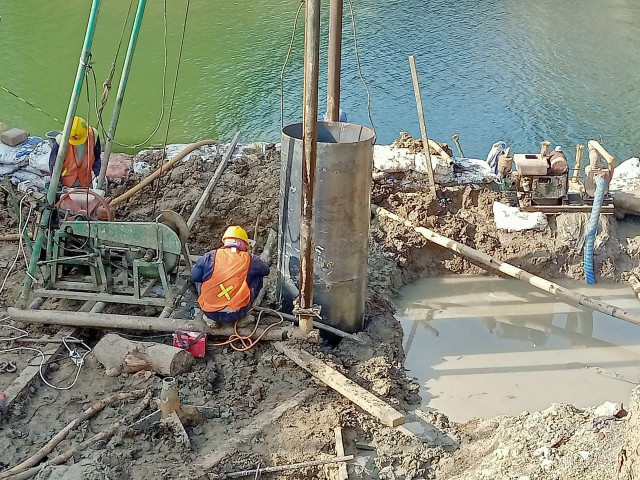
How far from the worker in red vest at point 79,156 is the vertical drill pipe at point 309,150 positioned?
276cm

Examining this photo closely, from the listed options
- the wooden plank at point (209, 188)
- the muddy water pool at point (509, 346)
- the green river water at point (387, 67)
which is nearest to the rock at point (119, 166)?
the wooden plank at point (209, 188)

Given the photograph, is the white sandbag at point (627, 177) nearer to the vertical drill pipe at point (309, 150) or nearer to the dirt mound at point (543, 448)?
the dirt mound at point (543, 448)

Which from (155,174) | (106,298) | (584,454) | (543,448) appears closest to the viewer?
(584,454)

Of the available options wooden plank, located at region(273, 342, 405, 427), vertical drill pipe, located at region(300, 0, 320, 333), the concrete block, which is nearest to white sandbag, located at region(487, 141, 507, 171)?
vertical drill pipe, located at region(300, 0, 320, 333)

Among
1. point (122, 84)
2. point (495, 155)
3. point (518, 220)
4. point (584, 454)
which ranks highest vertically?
point (122, 84)

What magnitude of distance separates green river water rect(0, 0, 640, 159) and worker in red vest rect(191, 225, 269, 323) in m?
7.62

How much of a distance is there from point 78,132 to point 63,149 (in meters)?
1.15

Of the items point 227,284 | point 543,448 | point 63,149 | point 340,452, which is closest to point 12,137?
point 63,149

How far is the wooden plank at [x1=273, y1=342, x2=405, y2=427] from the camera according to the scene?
6.17 metres

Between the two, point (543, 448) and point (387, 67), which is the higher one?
point (387, 67)

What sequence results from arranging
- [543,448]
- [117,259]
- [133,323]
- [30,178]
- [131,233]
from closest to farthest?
1. [543,448]
2. [133,323]
3. [131,233]
4. [117,259]
5. [30,178]

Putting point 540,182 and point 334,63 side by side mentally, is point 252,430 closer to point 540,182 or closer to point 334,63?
point 334,63

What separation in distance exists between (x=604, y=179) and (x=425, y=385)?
3.79 metres

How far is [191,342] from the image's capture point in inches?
269
